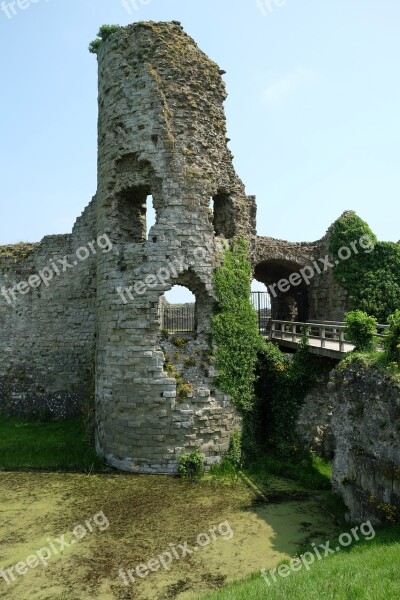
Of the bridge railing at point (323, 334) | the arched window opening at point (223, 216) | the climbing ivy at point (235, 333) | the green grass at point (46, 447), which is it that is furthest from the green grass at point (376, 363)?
the green grass at point (46, 447)

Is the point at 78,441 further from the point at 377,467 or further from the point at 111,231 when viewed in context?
the point at 377,467

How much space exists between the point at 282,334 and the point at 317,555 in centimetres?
919

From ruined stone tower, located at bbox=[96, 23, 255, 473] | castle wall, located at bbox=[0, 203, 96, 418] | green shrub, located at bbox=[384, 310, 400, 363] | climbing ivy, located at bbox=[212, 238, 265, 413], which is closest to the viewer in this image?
green shrub, located at bbox=[384, 310, 400, 363]

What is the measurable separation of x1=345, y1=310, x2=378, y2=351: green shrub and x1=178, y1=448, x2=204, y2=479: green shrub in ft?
15.5

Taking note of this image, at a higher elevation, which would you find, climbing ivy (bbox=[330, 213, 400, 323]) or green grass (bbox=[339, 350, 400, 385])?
climbing ivy (bbox=[330, 213, 400, 323])

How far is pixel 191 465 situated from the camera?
38.0ft

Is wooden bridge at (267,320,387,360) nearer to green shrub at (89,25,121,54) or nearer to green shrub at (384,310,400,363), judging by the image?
green shrub at (384,310,400,363)

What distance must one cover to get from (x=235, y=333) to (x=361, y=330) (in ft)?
12.1

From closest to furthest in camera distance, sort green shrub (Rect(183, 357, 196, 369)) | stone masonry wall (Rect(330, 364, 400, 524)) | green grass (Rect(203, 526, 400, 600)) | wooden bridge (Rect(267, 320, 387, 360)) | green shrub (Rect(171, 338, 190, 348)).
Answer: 1. green grass (Rect(203, 526, 400, 600))
2. stone masonry wall (Rect(330, 364, 400, 524))
3. wooden bridge (Rect(267, 320, 387, 360))
4. green shrub (Rect(183, 357, 196, 369))
5. green shrub (Rect(171, 338, 190, 348))

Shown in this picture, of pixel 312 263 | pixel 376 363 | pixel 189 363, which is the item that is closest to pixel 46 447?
pixel 189 363

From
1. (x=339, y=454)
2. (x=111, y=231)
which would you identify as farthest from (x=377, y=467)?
(x=111, y=231)

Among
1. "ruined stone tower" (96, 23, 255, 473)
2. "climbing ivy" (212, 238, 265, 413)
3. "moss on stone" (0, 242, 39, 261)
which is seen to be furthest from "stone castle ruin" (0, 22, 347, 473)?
"moss on stone" (0, 242, 39, 261)

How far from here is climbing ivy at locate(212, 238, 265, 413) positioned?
40.8 feet

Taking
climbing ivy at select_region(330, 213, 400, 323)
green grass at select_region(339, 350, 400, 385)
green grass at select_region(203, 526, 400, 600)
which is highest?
climbing ivy at select_region(330, 213, 400, 323)
